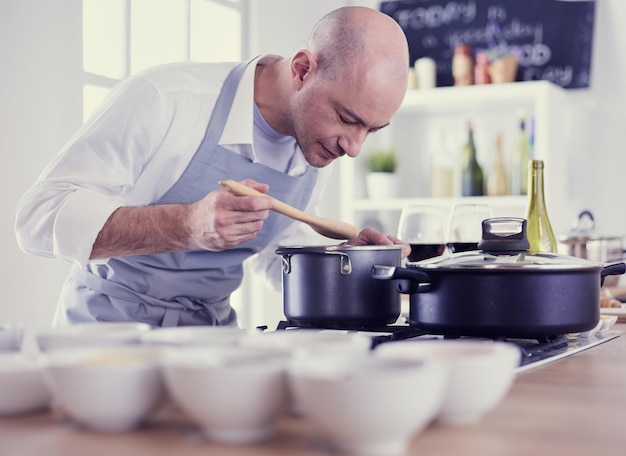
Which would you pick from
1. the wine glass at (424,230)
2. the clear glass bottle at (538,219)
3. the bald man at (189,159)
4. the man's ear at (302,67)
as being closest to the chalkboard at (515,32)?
the clear glass bottle at (538,219)

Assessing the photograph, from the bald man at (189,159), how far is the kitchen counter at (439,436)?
2.81ft

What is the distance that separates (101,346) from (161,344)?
6 centimetres

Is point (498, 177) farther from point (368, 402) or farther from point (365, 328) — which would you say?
point (368, 402)

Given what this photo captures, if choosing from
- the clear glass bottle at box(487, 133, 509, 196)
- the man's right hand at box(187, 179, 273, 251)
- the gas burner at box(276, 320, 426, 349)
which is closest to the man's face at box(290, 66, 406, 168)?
the man's right hand at box(187, 179, 273, 251)

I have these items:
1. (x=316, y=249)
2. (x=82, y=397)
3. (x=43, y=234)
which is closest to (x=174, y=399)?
(x=82, y=397)

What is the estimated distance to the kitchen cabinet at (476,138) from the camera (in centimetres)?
381

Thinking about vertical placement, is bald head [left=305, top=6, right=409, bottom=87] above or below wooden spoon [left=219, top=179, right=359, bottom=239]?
above

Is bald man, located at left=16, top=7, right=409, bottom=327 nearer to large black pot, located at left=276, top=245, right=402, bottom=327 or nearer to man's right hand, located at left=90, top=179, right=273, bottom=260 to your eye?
man's right hand, located at left=90, top=179, right=273, bottom=260

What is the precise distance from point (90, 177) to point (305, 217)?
0.50 metres

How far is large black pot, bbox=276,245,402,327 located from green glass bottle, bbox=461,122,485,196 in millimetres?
2663

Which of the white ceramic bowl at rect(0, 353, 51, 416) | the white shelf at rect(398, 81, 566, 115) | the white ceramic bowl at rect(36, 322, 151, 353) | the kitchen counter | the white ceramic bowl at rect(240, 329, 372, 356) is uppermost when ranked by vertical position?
the white shelf at rect(398, 81, 566, 115)

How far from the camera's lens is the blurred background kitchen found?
8.46ft

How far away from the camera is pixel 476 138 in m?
4.23

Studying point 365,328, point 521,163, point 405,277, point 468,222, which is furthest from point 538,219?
point 521,163
